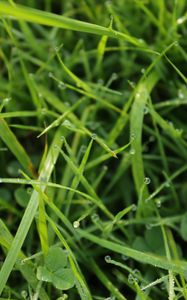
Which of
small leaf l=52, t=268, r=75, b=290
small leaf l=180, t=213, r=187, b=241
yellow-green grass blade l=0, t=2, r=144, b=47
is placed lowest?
small leaf l=52, t=268, r=75, b=290

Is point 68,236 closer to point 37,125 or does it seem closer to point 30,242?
point 30,242

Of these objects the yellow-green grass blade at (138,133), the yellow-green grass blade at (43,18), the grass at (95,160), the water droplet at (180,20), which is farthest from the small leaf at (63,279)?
the water droplet at (180,20)

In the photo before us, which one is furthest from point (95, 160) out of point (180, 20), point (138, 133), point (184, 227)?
point (180, 20)

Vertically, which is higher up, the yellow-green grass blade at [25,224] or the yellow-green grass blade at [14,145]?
the yellow-green grass blade at [14,145]

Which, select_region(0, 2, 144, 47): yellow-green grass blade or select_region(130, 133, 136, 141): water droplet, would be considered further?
select_region(130, 133, 136, 141): water droplet

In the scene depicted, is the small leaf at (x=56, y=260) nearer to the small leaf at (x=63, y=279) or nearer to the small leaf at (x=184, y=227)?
the small leaf at (x=63, y=279)

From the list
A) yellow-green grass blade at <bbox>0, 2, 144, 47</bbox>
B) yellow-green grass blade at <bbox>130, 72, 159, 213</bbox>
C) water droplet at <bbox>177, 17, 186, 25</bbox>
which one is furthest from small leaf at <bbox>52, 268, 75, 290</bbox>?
water droplet at <bbox>177, 17, 186, 25</bbox>

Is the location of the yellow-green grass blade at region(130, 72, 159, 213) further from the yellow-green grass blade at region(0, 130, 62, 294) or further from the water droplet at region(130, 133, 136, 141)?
the yellow-green grass blade at region(0, 130, 62, 294)

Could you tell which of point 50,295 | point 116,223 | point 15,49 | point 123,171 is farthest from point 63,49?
point 50,295
